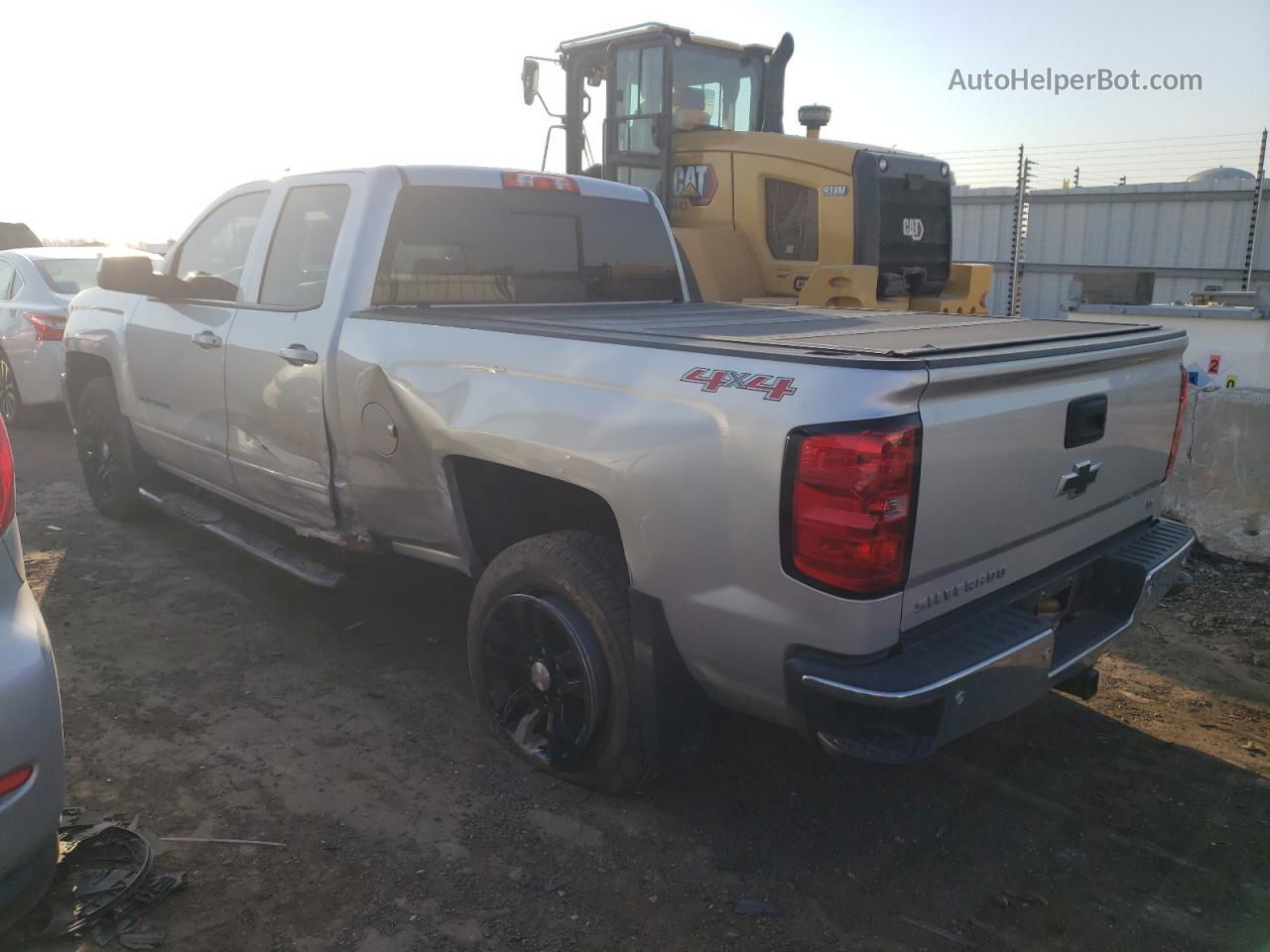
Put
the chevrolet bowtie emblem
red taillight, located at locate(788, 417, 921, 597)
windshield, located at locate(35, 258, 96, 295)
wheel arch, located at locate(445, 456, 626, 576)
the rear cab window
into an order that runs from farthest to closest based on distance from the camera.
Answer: windshield, located at locate(35, 258, 96, 295) < the rear cab window < wheel arch, located at locate(445, 456, 626, 576) < the chevrolet bowtie emblem < red taillight, located at locate(788, 417, 921, 597)

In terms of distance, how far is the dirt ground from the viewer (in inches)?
110

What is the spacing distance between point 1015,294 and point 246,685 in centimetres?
1273

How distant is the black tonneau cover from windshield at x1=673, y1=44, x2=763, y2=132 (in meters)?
4.98

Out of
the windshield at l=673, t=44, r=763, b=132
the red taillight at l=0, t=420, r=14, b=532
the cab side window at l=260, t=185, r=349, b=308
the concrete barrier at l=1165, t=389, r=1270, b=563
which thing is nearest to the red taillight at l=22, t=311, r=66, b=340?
the cab side window at l=260, t=185, r=349, b=308

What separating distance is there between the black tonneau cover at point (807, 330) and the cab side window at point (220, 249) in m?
1.27

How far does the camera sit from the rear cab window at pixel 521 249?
4.29 m

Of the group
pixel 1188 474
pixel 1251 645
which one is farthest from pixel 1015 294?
pixel 1251 645

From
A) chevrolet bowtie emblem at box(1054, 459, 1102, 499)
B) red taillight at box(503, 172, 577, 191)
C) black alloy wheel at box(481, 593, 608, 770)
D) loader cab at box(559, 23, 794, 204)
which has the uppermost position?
loader cab at box(559, 23, 794, 204)

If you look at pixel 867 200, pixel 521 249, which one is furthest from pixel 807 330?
pixel 867 200

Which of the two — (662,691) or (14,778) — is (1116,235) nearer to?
(662,691)

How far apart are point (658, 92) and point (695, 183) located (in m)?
0.84

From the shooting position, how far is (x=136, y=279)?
497cm

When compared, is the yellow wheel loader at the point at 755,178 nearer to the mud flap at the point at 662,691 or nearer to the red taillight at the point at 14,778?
the mud flap at the point at 662,691

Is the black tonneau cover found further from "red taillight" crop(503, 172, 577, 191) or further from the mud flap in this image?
the mud flap
